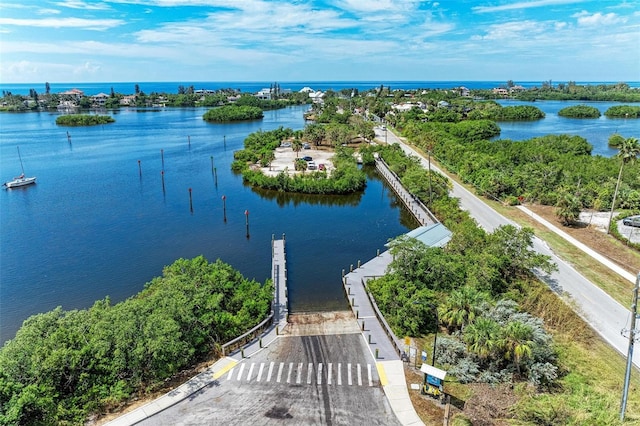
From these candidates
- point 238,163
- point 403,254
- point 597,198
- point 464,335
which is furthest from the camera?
point 238,163

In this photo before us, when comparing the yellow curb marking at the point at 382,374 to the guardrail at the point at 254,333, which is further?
the guardrail at the point at 254,333

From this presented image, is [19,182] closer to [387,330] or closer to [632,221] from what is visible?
[387,330]

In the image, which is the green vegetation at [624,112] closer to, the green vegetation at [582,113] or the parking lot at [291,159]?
the green vegetation at [582,113]

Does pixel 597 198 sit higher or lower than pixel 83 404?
higher

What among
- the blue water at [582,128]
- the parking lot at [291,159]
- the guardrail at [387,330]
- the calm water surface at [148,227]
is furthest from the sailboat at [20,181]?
the blue water at [582,128]

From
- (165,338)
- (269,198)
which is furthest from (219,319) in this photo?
(269,198)

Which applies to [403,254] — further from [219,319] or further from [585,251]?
[585,251]

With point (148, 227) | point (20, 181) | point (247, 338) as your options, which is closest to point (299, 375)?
point (247, 338)

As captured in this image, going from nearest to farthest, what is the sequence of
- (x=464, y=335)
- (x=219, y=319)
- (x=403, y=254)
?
(x=464, y=335)
(x=219, y=319)
(x=403, y=254)
